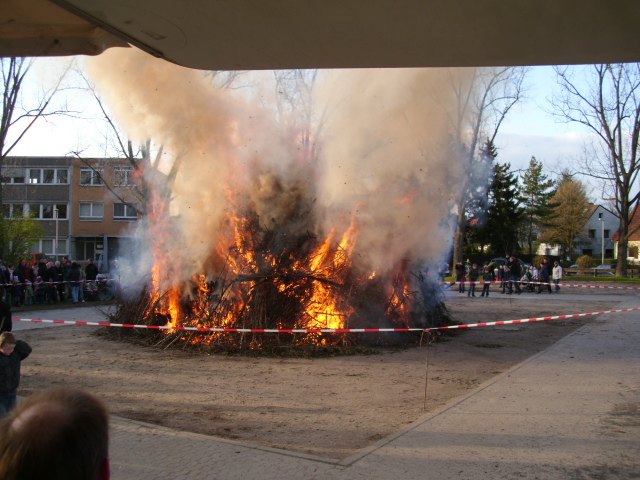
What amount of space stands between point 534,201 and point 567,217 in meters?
4.60

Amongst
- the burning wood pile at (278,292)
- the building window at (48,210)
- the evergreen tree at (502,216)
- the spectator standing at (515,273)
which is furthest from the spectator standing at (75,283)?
the evergreen tree at (502,216)

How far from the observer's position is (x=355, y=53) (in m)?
3.23

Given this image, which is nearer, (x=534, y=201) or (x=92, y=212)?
(x=92, y=212)

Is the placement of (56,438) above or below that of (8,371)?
above

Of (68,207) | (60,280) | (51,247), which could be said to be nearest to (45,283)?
(60,280)

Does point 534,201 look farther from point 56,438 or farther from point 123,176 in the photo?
point 56,438

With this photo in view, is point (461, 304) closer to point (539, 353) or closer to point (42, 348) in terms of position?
point (539, 353)

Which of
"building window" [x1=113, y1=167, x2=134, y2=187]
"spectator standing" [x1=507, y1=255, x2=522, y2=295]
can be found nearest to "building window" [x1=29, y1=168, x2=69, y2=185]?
"building window" [x1=113, y1=167, x2=134, y2=187]

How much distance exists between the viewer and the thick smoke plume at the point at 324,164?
33.1 ft

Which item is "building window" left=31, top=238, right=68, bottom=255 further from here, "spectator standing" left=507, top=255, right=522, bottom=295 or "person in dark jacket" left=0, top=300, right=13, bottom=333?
"person in dark jacket" left=0, top=300, right=13, bottom=333

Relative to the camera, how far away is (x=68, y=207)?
136ft

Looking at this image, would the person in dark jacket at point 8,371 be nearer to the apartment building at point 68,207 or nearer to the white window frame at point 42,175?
the apartment building at point 68,207

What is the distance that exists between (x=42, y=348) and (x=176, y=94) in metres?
5.29

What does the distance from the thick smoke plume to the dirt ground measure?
2.17m
